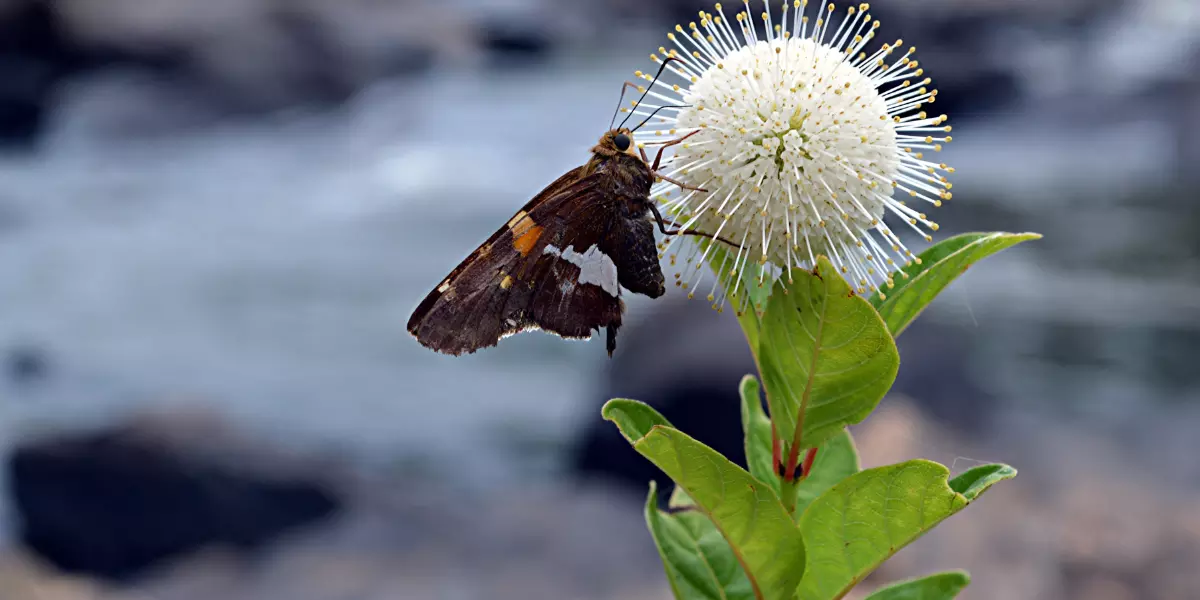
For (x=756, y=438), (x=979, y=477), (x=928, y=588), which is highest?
(x=756, y=438)

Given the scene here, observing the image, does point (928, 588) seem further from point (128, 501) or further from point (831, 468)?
point (128, 501)

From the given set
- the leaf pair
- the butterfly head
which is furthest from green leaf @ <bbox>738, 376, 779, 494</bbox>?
the butterfly head

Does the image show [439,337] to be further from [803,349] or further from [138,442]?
[138,442]

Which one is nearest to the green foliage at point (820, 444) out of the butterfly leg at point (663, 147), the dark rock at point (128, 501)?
the butterfly leg at point (663, 147)

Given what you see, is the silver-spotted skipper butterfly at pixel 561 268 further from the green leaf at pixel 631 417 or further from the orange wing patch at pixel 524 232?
the green leaf at pixel 631 417

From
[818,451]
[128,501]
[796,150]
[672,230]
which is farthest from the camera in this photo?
[128,501]

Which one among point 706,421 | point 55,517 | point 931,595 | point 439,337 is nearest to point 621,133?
point 439,337

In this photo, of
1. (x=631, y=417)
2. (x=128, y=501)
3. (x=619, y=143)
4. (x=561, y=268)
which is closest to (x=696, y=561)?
(x=631, y=417)
